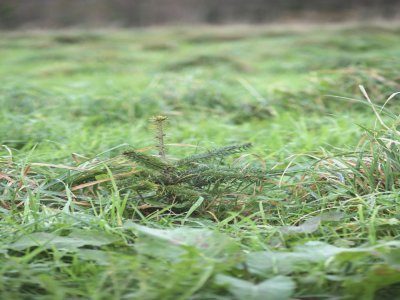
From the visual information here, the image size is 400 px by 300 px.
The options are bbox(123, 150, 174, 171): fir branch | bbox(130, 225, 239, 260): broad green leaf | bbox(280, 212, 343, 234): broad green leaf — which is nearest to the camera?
bbox(130, 225, 239, 260): broad green leaf

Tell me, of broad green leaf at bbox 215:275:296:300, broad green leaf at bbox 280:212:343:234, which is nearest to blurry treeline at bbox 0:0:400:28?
broad green leaf at bbox 280:212:343:234

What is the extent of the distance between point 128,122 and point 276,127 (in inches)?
34.6

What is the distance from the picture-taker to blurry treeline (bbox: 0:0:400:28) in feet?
35.6

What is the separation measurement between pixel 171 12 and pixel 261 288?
36.2 feet

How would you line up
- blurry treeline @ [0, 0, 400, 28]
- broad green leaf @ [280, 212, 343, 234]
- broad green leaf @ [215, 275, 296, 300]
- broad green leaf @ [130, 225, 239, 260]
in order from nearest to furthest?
broad green leaf @ [215, 275, 296, 300] → broad green leaf @ [130, 225, 239, 260] → broad green leaf @ [280, 212, 343, 234] → blurry treeline @ [0, 0, 400, 28]

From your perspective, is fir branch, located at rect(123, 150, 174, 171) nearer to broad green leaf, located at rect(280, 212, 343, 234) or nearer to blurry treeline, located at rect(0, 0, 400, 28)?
broad green leaf, located at rect(280, 212, 343, 234)

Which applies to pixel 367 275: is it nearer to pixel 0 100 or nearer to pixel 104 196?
pixel 104 196

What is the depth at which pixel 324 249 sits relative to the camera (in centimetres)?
111

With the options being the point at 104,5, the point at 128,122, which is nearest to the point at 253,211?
the point at 128,122

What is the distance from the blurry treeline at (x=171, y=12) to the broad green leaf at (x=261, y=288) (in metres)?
10.4

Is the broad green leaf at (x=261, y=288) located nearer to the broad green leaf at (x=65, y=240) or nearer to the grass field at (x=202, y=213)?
the grass field at (x=202, y=213)

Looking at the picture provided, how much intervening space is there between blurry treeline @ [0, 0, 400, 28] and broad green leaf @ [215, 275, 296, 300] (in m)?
10.4

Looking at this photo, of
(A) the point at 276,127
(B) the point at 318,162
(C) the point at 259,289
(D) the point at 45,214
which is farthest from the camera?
(A) the point at 276,127

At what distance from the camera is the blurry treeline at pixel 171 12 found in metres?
10.8
